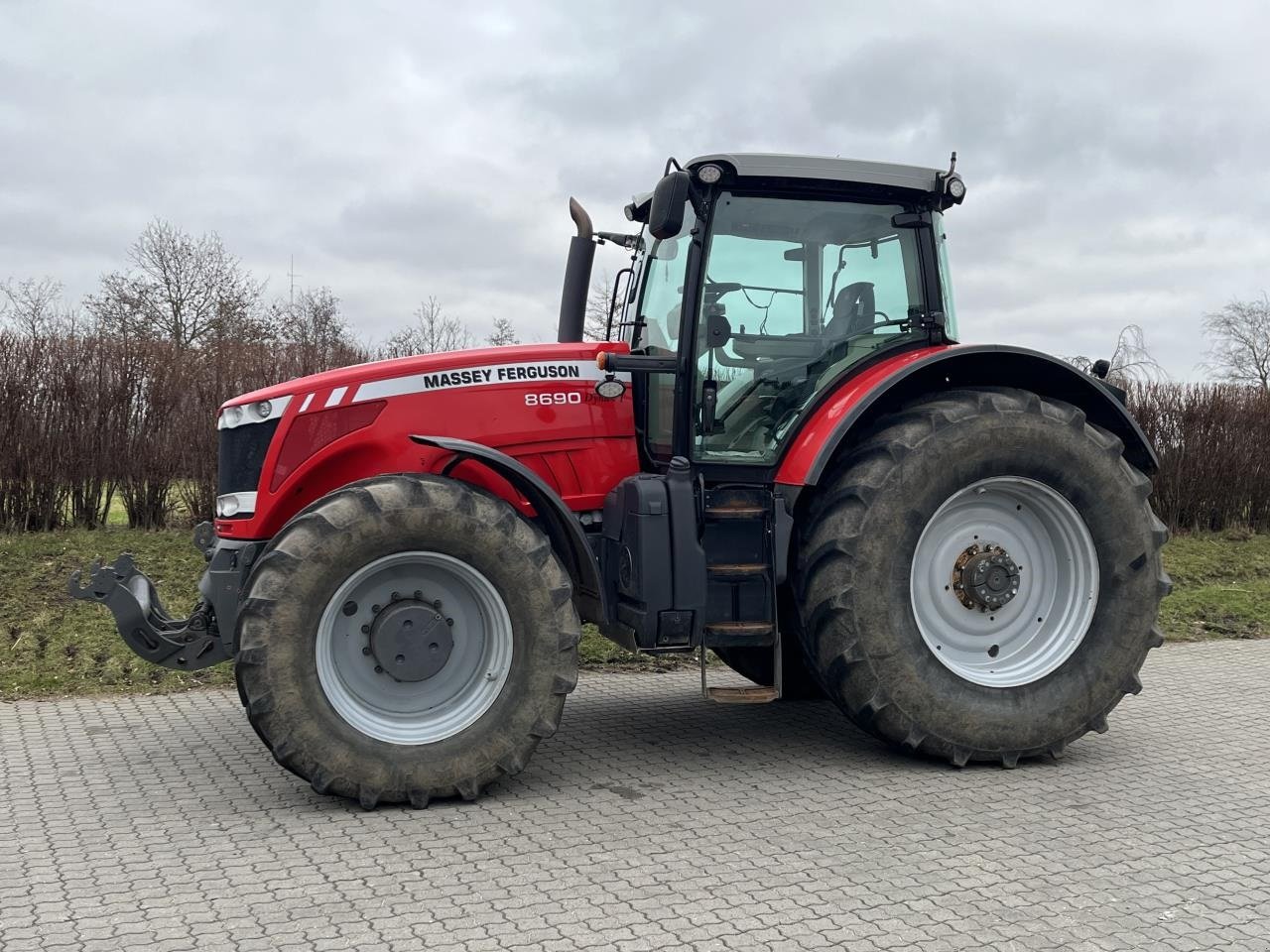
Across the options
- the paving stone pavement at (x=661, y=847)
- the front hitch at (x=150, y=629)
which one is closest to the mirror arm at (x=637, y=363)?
the paving stone pavement at (x=661, y=847)

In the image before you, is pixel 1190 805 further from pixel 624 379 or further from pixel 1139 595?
pixel 624 379

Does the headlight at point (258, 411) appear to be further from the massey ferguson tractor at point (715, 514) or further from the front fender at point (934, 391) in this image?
the front fender at point (934, 391)

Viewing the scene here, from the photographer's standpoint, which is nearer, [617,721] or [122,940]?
[122,940]

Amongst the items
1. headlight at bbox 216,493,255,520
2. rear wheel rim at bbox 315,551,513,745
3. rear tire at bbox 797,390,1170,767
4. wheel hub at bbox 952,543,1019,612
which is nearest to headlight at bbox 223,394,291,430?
headlight at bbox 216,493,255,520

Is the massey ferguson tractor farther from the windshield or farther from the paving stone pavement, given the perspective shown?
the paving stone pavement

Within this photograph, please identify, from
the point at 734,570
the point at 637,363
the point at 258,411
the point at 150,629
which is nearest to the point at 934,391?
the point at 734,570

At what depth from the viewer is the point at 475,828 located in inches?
170

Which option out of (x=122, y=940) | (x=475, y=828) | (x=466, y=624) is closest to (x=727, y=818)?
(x=475, y=828)

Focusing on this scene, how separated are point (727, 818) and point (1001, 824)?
3.30ft

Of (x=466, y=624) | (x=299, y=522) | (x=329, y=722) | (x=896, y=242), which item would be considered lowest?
(x=329, y=722)

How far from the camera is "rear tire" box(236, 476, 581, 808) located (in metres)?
4.46

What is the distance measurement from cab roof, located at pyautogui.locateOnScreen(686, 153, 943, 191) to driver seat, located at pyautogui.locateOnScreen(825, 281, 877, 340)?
1.55ft

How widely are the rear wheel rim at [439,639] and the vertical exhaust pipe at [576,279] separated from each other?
1.49 m

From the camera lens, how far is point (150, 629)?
494 cm
